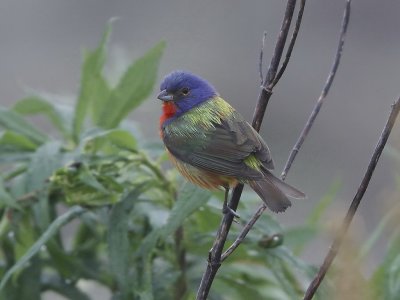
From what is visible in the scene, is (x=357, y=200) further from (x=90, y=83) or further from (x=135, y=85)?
(x=90, y=83)

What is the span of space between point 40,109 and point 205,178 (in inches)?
34.2

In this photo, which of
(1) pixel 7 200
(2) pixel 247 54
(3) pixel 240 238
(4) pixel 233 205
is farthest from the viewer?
(2) pixel 247 54

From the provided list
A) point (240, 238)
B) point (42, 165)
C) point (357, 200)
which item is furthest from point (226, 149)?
point (357, 200)

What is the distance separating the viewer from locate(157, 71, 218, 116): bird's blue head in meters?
3.78

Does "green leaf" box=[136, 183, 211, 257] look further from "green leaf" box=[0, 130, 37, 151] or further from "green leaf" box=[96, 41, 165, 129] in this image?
"green leaf" box=[0, 130, 37, 151]

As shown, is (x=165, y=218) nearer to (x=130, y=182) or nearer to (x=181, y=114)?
(x=130, y=182)

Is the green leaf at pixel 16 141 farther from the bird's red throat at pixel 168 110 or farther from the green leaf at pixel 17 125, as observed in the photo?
the bird's red throat at pixel 168 110

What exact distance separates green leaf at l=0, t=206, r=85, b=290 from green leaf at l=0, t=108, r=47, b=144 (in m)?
0.46

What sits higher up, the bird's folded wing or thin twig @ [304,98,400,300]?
thin twig @ [304,98,400,300]

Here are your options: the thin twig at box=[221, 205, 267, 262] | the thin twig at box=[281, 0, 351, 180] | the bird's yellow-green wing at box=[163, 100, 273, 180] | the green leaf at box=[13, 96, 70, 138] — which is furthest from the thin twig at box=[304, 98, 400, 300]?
the green leaf at box=[13, 96, 70, 138]

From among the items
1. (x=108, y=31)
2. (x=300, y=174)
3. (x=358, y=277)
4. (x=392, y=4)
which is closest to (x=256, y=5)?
(x=392, y=4)

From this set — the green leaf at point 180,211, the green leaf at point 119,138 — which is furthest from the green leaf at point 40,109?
the green leaf at point 180,211

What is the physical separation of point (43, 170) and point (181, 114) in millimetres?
550

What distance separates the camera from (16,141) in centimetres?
375
